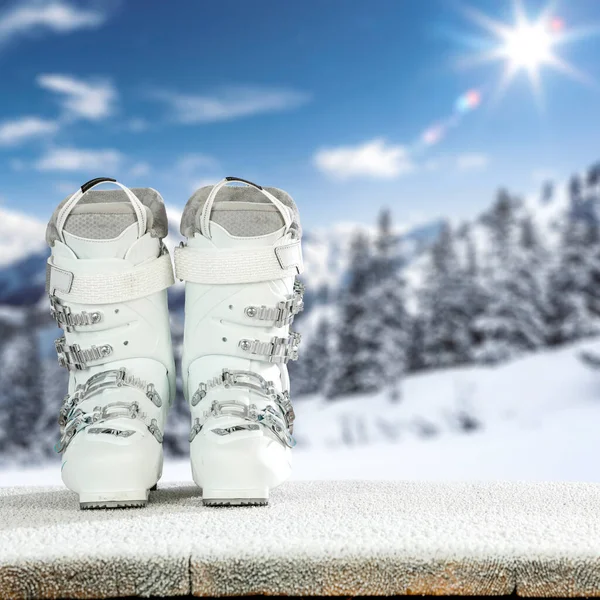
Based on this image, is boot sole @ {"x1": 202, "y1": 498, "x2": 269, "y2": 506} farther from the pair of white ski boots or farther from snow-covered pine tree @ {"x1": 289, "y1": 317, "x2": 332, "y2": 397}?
snow-covered pine tree @ {"x1": 289, "y1": 317, "x2": 332, "y2": 397}

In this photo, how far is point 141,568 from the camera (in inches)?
52.6

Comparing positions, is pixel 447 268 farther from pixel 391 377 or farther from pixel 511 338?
pixel 391 377

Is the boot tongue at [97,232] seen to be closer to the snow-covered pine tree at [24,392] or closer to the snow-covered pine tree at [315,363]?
the snow-covered pine tree at [24,392]

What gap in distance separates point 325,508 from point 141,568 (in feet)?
2.05

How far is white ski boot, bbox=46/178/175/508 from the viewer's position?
1987mm

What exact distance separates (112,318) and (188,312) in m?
0.24

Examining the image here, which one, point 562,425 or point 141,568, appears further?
point 562,425

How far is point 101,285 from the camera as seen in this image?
81.2 inches

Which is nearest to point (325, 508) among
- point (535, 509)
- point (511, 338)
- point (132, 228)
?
point (535, 509)

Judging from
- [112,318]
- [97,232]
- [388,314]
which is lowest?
[112,318]

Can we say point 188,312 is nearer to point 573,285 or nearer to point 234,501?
point 234,501

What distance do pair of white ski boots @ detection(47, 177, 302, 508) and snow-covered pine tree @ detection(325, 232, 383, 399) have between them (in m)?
15.0

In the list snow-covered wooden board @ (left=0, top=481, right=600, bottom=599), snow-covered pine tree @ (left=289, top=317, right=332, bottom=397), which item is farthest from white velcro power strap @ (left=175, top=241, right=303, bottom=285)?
snow-covered pine tree @ (left=289, top=317, right=332, bottom=397)

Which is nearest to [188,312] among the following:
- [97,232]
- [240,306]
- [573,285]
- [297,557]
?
[240,306]
